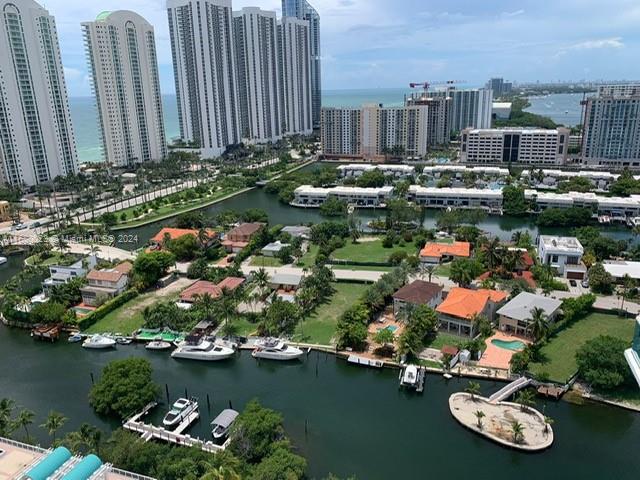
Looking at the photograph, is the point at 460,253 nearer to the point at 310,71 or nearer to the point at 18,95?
the point at 18,95

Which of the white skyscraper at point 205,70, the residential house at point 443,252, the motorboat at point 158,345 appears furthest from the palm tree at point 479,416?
the white skyscraper at point 205,70

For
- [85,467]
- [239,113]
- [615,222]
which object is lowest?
[615,222]

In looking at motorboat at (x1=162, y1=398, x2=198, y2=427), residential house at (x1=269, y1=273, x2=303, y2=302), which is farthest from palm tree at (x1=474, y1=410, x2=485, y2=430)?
residential house at (x1=269, y1=273, x2=303, y2=302)

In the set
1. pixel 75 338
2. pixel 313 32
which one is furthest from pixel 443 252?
pixel 313 32

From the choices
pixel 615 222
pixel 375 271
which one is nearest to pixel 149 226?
pixel 375 271

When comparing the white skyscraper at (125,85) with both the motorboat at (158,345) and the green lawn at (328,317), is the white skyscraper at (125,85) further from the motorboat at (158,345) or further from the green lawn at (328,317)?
the motorboat at (158,345)

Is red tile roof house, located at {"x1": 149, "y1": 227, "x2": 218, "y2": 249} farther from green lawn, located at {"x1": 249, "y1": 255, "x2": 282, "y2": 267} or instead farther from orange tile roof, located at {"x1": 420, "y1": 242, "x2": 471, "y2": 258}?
orange tile roof, located at {"x1": 420, "y1": 242, "x2": 471, "y2": 258}
